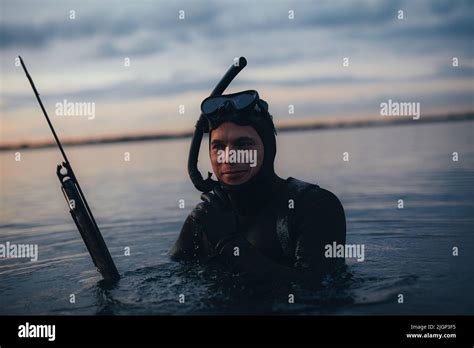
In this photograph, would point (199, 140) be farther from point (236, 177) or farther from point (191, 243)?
point (191, 243)

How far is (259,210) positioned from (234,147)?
0.65 meters

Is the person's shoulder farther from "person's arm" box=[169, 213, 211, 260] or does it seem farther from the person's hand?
"person's arm" box=[169, 213, 211, 260]

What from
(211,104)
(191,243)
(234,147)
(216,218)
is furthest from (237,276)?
(211,104)

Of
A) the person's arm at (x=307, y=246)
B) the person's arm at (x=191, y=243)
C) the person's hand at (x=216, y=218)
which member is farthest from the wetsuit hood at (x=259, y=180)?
the person's arm at (x=191, y=243)

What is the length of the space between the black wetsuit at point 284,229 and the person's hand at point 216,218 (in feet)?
0.37

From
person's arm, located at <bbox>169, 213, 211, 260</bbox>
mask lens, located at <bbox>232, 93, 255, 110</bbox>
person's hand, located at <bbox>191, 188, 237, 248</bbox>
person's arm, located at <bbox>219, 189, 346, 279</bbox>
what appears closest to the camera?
person's arm, located at <bbox>219, 189, 346, 279</bbox>

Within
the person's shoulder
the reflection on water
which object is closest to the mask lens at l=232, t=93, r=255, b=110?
the person's shoulder

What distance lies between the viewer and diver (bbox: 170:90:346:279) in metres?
4.72

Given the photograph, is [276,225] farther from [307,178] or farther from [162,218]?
[307,178]

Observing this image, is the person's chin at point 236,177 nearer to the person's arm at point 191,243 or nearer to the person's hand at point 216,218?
the person's hand at point 216,218

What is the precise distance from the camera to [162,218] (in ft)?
32.1

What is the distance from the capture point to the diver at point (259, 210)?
4.72 m

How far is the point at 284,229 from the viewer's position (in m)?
4.92

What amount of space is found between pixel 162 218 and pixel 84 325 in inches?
206
